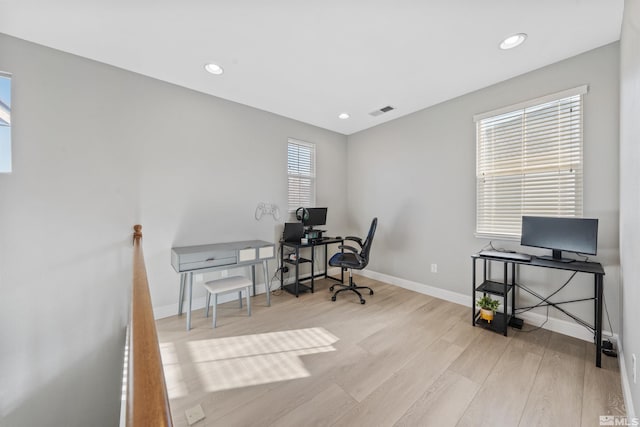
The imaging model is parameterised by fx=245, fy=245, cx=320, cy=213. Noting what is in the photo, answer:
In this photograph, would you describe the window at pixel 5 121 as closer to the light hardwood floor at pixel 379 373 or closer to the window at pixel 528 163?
the light hardwood floor at pixel 379 373

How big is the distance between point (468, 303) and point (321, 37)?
10.9 feet

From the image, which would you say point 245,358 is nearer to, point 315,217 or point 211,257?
point 211,257

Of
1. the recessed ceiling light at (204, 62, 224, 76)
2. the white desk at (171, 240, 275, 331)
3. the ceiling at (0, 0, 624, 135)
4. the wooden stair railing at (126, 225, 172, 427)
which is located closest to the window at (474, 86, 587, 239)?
the ceiling at (0, 0, 624, 135)

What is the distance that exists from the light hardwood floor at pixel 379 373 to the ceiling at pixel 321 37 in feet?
8.76

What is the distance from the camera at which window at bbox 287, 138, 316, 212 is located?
12.9 ft

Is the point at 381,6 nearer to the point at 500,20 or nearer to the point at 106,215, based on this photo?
the point at 500,20

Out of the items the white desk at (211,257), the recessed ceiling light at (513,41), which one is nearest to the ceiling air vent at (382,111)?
the recessed ceiling light at (513,41)

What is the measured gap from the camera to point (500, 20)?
6.16 ft

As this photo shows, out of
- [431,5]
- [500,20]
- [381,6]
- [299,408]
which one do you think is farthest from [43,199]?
[500,20]

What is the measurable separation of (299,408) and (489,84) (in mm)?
3637

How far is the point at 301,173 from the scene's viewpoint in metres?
4.05

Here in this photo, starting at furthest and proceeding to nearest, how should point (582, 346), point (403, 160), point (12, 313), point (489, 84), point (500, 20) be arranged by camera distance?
1. point (403, 160)
2. point (489, 84)
3. point (582, 346)
4. point (12, 313)
5. point (500, 20)

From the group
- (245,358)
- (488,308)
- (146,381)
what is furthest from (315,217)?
(146,381)

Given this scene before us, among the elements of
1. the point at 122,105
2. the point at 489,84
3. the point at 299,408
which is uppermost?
the point at 489,84
